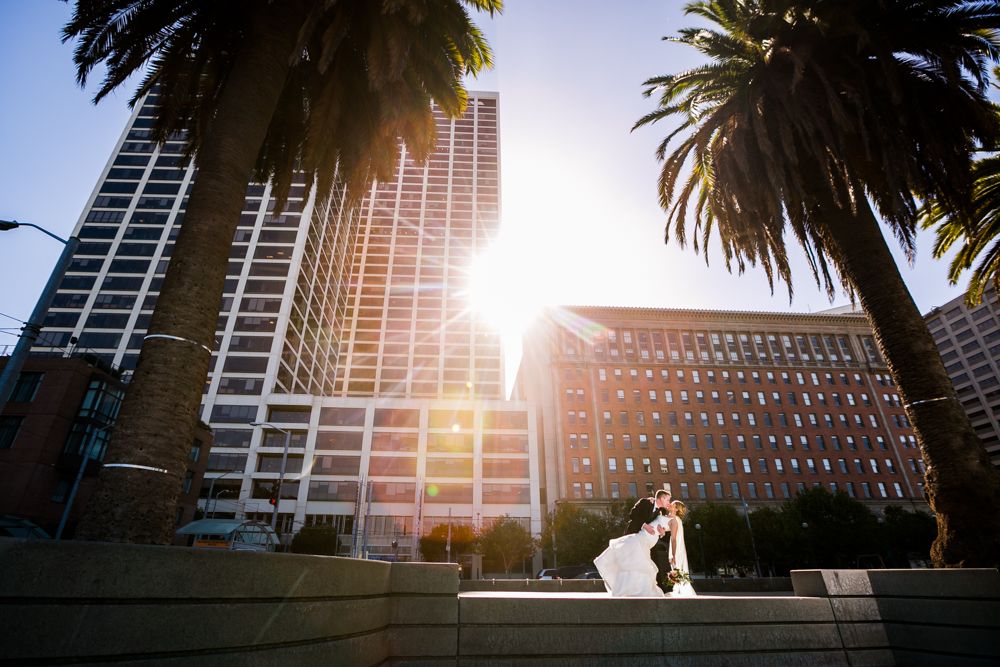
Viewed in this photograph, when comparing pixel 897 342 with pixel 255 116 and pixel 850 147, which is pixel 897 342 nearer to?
pixel 850 147

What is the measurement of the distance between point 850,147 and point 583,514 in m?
50.2

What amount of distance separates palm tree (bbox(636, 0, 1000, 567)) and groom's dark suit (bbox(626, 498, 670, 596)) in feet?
13.5

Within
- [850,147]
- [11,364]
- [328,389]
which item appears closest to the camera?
[11,364]

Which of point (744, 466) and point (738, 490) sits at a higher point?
point (744, 466)

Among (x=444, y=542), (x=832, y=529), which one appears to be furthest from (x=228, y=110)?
(x=832, y=529)

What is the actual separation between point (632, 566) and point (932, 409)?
5.67 meters

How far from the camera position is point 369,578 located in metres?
5.25

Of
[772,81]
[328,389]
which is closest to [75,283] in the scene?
[328,389]

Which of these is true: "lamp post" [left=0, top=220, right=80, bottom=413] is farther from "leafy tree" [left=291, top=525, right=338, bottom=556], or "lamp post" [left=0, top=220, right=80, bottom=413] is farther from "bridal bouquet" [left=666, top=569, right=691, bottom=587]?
"leafy tree" [left=291, top=525, right=338, bottom=556]

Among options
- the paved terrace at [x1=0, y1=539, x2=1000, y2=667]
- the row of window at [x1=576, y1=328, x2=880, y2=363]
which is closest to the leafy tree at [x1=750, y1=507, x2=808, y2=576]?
the row of window at [x1=576, y1=328, x2=880, y2=363]

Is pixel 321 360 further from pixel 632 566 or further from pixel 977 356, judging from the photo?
pixel 977 356

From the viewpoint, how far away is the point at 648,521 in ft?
26.3

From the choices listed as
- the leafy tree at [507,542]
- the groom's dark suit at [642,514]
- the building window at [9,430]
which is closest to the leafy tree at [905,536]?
the leafy tree at [507,542]

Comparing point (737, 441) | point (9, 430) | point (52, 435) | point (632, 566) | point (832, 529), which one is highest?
point (737, 441)
